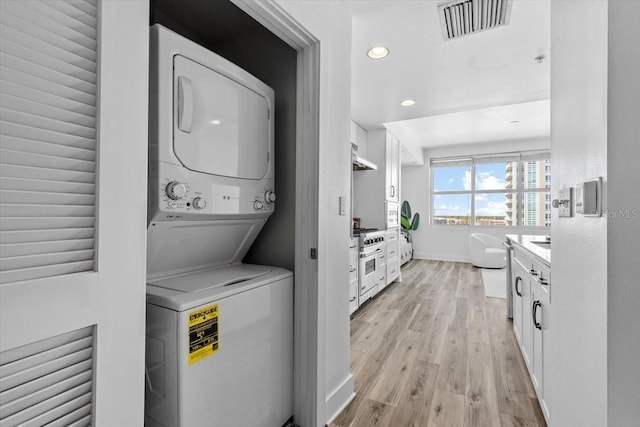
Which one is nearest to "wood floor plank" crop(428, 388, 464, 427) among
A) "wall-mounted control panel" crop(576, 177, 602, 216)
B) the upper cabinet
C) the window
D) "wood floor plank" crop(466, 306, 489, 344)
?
"wood floor plank" crop(466, 306, 489, 344)

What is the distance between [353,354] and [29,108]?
91.6 inches

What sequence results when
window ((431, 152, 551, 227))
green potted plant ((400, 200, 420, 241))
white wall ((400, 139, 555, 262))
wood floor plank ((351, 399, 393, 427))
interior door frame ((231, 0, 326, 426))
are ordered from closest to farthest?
interior door frame ((231, 0, 326, 426)) → wood floor plank ((351, 399, 393, 427)) → window ((431, 152, 551, 227)) → white wall ((400, 139, 555, 262)) → green potted plant ((400, 200, 420, 241))

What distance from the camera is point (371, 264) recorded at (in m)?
3.59

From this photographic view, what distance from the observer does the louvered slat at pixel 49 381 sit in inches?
23.5

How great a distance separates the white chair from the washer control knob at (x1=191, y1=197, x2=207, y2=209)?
5967 millimetres

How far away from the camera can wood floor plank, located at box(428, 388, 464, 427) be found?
1.57 m

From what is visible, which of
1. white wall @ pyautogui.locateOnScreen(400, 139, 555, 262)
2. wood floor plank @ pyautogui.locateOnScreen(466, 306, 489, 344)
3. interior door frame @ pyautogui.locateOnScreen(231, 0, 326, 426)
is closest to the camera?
interior door frame @ pyautogui.locateOnScreen(231, 0, 326, 426)

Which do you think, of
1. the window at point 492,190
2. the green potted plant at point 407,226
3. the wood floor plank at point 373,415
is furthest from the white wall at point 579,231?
the window at point 492,190

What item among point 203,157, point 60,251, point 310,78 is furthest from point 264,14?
point 60,251

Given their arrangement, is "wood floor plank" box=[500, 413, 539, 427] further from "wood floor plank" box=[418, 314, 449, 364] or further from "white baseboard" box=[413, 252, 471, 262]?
"white baseboard" box=[413, 252, 471, 262]

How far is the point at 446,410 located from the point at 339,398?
60 centimetres

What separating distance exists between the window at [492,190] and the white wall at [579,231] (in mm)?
6147

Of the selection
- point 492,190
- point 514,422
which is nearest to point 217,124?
point 514,422

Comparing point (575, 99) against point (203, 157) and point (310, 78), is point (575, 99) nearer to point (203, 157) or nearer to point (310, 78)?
point (310, 78)
